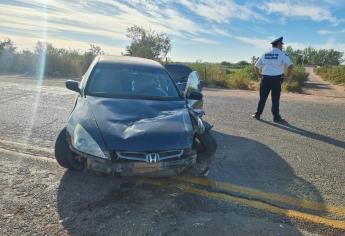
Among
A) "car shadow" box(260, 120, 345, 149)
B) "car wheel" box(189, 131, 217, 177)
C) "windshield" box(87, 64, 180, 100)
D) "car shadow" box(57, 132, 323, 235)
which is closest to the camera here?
"car shadow" box(57, 132, 323, 235)

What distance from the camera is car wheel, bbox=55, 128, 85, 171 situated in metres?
3.70

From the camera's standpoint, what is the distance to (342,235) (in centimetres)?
296

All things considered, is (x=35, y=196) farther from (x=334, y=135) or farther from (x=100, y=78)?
(x=334, y=135)

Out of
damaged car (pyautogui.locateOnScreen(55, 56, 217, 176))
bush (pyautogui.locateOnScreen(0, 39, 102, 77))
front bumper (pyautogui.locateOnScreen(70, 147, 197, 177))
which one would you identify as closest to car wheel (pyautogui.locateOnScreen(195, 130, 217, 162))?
damaged car (pyautogui.locateOnScreen(55, 56, 217, 176))

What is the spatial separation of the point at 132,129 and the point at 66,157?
2.98 ft

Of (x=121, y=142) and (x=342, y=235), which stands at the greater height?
(x=121, y=142)

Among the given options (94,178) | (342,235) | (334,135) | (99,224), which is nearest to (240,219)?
(342,235)

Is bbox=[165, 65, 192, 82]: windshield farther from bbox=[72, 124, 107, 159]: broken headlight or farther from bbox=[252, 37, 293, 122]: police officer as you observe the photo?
bbox=[72, 124, 107, 159]: broken headlight

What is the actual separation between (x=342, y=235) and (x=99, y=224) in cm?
218

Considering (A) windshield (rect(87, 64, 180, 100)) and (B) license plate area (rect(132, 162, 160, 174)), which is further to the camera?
(A) windshield (rect(87, 64, 180, 100))

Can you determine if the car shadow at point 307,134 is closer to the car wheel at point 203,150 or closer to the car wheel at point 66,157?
the car wheel at point 203,150

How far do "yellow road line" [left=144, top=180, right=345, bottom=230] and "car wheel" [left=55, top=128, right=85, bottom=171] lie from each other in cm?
79

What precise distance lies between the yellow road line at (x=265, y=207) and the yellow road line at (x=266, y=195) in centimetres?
17

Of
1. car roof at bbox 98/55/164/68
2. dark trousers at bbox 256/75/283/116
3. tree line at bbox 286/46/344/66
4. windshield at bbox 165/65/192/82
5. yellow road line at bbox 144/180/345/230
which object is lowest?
yellow road line at bbox 144/180/345/230
